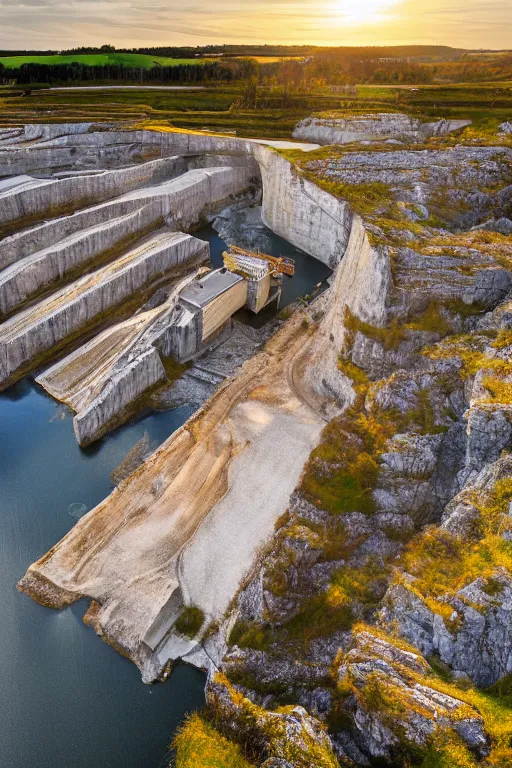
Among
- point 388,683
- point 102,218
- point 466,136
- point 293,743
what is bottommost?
point 293,743

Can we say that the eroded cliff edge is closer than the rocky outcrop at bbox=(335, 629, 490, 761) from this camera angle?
No

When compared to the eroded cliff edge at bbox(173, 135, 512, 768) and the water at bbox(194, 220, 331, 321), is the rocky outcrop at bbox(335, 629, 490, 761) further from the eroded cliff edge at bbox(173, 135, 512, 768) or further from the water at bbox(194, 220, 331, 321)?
the water at bbox(194, 220, 331, 321)

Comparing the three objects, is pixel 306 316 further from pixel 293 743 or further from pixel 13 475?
pixel 293 743

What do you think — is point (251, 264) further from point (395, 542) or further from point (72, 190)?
point (395, 542)

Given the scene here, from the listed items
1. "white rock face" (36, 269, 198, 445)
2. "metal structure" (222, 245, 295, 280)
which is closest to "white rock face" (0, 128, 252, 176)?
"metal structure" (222, 245, 295, 280)

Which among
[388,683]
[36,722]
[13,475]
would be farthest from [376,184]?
[36,722]

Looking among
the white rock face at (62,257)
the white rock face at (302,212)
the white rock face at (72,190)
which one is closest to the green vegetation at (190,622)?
the white rock face at (62,257)
